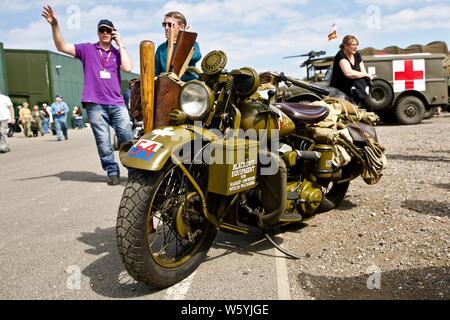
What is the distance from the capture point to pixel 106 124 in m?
6.03

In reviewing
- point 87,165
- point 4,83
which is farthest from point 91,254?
point 4,83

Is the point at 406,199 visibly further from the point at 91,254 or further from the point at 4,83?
the point at 4,83

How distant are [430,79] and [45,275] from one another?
46.7 feet

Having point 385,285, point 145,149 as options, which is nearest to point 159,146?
point 145,149

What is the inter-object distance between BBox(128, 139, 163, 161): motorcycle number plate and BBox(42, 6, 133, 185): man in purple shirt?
350 cm

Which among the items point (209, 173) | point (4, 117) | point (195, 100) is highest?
point (4, 117)

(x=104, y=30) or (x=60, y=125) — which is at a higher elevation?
(x=104, y=30)

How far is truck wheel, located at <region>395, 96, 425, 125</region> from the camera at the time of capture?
47.4 ft

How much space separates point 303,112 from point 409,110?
1221 centimetres

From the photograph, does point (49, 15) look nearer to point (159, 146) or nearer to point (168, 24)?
point (168, 24)

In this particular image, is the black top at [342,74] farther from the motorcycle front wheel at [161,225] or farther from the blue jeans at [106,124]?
the motorcycle front wheel at [161,225]

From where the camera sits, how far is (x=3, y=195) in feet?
18.5

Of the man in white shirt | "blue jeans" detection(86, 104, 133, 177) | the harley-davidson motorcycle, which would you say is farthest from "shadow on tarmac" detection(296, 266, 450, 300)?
the man in white shirt
